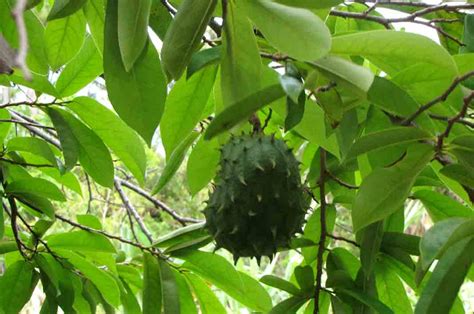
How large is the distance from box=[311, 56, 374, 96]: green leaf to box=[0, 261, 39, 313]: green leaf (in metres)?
0.90

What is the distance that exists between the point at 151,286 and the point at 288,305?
0.30m

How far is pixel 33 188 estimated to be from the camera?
57.6 inches

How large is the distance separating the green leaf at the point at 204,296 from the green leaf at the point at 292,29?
2.72 feet

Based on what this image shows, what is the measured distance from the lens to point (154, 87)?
1.05 m

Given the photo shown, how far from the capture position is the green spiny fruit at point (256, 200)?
44.4 inches

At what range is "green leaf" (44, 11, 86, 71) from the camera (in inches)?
50.3

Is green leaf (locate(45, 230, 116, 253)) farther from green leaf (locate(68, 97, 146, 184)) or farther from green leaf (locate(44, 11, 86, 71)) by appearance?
green leaf (locate(44, 11, 86, 71))

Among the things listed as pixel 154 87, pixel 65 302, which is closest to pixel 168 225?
pixel 65 302

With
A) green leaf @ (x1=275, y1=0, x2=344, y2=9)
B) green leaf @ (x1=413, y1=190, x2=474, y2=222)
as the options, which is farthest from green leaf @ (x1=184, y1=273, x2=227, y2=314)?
green leaf @ (x1=275, y1=0, x2=344, y2=9)

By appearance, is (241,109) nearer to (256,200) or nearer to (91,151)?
(256,200)

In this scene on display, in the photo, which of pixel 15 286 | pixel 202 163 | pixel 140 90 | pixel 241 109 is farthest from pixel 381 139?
pixel 15 286

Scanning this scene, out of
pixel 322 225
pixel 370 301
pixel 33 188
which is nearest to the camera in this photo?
pixel 370 301

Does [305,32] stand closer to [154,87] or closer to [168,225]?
[154,87]

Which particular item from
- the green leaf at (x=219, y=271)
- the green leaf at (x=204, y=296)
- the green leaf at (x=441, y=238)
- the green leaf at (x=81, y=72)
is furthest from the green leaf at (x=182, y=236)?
the green leaf at (x=441, y=238)
